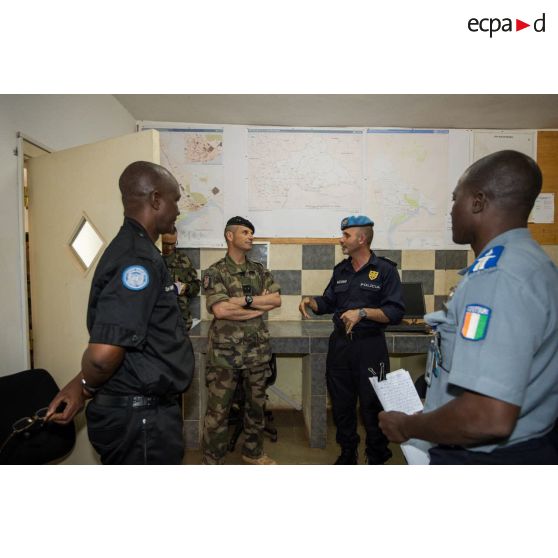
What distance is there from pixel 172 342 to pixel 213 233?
1859mm

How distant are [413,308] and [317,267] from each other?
0.81 meters

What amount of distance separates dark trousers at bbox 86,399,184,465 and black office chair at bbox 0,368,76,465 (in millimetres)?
416

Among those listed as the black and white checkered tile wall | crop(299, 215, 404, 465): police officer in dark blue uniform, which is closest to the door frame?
the black and white checkered tile wall

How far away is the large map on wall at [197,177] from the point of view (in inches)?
112

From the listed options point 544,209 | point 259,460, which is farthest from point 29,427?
point 544,209

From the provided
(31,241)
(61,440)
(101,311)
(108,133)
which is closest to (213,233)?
(108,133)

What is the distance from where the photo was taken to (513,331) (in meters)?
0.71

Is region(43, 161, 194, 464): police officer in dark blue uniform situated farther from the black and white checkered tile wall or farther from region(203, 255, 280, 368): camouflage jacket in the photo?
the black and white checkered tile wall

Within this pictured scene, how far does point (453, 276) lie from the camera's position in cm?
300

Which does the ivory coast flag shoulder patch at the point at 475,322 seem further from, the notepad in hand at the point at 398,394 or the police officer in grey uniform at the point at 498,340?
the notepad in hand at the point at 398,394

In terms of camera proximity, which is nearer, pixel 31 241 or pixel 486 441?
pixel 486 441

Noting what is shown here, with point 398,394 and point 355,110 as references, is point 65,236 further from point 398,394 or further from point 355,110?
point 355,110
